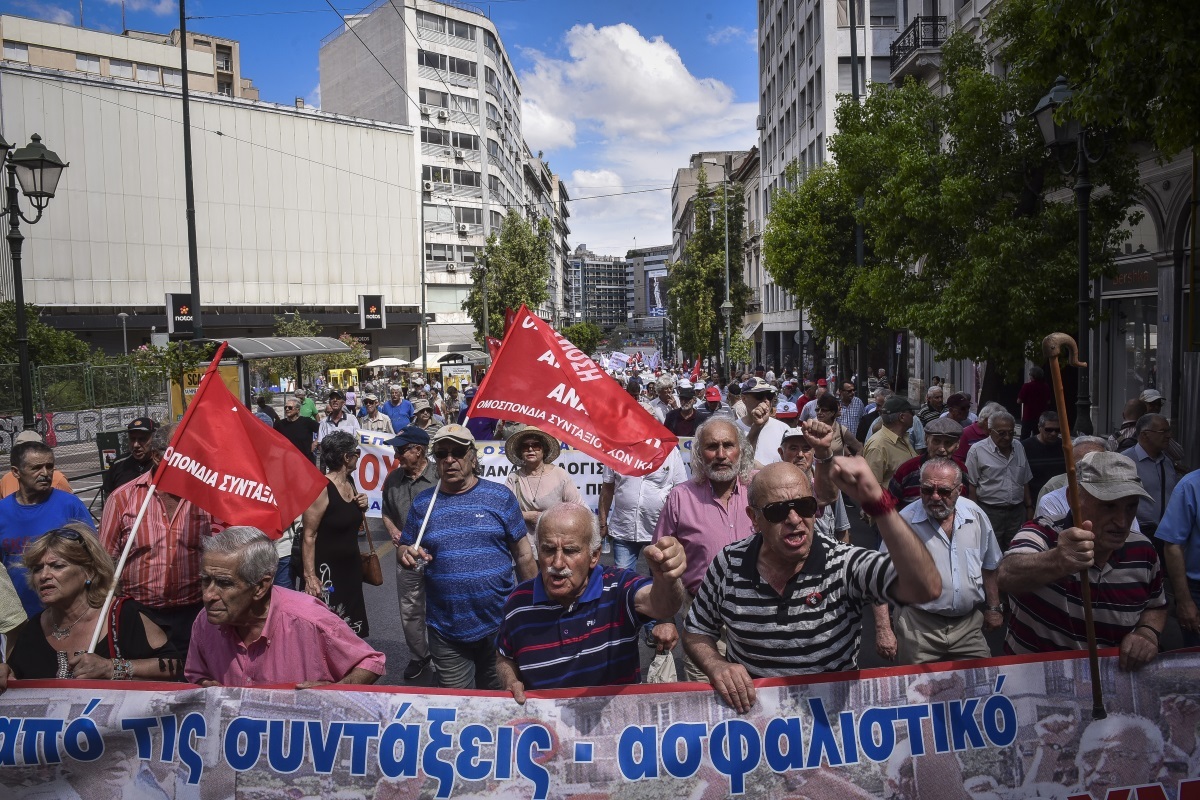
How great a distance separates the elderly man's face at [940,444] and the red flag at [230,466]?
4.16 meters

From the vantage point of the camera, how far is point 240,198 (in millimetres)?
59000

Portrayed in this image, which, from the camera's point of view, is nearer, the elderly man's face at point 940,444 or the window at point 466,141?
the elderly man's face at point 940,444

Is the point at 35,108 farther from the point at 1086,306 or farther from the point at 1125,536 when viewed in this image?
the point at 1125,536

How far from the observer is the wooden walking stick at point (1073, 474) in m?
2.89

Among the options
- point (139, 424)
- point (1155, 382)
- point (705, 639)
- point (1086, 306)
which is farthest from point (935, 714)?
point (1155, 382)

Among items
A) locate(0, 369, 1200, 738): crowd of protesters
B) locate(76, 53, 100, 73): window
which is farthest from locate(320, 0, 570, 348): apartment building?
locate(0, 369, 1200, 738): crowd of protesters

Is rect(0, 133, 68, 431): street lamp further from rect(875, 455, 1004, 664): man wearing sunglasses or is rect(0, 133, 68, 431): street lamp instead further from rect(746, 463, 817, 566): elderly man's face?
rect(746, 463, 817, 566): elderly man's face

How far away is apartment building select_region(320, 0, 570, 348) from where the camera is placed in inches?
2608

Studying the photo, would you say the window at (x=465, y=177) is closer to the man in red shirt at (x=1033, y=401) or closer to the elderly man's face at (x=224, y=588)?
the man in red shirt at (x=1033, y=401)

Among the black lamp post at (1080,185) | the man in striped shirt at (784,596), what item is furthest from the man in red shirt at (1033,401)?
the man in striped shirt at (784,596)

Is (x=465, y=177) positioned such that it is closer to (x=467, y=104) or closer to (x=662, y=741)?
(x=467, y=104)

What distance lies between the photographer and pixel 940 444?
6.51m

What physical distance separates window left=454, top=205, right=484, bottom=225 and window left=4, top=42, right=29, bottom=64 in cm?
3088

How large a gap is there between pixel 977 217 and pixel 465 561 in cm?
1154
